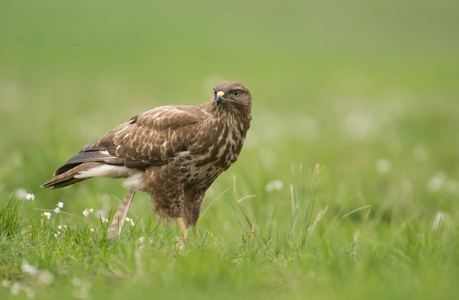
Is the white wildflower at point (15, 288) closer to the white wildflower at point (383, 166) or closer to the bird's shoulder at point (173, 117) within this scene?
the bird's shoulder at point (173, 117)

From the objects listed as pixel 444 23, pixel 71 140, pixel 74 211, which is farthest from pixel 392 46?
pixel 74 211

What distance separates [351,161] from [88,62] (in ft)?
34.4

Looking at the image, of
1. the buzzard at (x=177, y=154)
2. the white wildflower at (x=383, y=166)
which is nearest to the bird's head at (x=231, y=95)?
the buzzard at (x=177, y=154)

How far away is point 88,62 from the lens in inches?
715

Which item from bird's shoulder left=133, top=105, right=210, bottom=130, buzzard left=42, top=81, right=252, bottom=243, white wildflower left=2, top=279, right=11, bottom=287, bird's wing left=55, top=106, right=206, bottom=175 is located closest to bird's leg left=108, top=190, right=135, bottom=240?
buzzard left=42, top=81, right=252, bottom=243

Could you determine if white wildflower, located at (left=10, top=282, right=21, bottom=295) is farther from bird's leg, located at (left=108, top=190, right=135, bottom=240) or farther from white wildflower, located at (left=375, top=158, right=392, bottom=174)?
white wildflower, located at (left=375, top=158, right=392, bottom=174)

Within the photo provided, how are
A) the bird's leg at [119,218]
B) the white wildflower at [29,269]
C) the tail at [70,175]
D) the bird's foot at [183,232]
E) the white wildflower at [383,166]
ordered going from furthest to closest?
the white wildflower at [383,166] < the tail at [70,175] < the bird's leg at [119,218] < the bird's foot at [183,232] < the white wildflower at [29,269]

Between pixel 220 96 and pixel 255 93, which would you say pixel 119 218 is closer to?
pixel 220 96

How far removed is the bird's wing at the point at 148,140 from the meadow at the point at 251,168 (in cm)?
48

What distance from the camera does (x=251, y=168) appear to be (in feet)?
31.2

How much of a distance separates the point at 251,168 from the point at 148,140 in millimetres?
4321

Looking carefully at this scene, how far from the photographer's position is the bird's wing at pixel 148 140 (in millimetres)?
5184

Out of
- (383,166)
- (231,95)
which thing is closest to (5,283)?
(231,95)

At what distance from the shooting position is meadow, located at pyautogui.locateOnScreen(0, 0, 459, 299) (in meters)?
3.87
